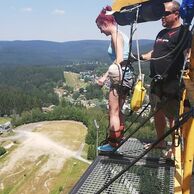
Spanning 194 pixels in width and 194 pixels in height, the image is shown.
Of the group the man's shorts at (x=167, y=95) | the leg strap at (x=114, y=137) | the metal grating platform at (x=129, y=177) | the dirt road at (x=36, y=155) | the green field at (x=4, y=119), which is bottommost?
the green field at (x=4, y=119)

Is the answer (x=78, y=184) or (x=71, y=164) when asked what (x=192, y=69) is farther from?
(x=71, y=164)

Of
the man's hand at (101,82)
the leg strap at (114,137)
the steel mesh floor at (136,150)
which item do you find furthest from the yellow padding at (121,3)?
the steel mesh floor at (136,150)

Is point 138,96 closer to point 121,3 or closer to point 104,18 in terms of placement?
point 121,3

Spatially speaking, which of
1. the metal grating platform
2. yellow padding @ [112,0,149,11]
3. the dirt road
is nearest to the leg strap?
the metal grating platform

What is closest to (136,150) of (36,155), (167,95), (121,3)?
(167,95)

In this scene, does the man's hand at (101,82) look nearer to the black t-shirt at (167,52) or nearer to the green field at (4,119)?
the black t-shirt at (167,52)

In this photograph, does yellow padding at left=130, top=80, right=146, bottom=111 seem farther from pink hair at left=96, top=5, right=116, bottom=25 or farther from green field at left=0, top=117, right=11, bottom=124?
green field at left=0, top=117, right=11, bottom=124
